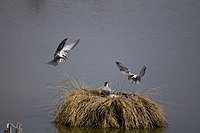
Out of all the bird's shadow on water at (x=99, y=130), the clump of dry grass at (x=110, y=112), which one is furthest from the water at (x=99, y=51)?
the clump of dry grass at (x=110, y=112)

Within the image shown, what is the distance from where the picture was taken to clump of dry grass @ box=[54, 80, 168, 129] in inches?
315

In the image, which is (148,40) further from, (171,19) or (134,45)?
(171,19)

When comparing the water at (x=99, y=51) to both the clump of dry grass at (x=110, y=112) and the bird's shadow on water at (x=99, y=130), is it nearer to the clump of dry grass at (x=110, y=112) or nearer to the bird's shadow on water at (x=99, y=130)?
the bird's shadow on water at (x=99, y=130)

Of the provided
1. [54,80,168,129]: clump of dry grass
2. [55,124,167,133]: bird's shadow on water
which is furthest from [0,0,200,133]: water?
[54,80,168,129]: clump of dry grass

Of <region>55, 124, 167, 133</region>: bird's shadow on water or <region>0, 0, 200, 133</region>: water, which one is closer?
<region>55, 124, 167, 133</region>: bird's shadow on water

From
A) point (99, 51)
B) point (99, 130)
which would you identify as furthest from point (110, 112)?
point (99, 51)

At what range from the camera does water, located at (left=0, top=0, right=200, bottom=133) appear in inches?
357

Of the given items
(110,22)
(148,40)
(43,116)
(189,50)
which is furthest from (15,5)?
(43,116)

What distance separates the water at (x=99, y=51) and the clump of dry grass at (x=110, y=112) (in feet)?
0.41

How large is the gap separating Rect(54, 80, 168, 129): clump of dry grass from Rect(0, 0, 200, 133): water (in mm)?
124

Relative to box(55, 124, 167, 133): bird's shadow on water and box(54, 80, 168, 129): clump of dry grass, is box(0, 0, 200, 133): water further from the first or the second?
box(54, 80, 168, 129): clump of dry grass

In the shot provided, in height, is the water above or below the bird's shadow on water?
above

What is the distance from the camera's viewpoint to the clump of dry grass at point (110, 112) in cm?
799

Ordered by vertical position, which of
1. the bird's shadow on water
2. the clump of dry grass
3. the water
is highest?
the water
